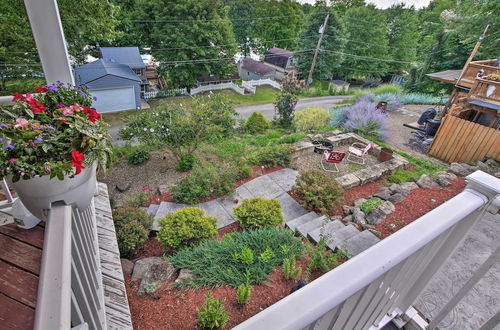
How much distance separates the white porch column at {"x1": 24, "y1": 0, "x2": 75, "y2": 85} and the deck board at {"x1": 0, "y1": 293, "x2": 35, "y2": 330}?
172 cm

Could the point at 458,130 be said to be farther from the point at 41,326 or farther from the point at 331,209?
the point at 41,326

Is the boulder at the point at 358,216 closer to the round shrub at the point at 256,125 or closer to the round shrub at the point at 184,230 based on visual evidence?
the round shrub at the point at 184,230

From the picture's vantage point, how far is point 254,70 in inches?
1088

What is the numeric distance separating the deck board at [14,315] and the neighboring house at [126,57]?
19.2 meters

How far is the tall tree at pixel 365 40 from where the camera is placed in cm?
2467

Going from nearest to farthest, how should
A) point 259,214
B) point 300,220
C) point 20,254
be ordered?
point 20,254, point 259,214, point 300,220

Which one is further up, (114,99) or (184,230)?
(184,230)

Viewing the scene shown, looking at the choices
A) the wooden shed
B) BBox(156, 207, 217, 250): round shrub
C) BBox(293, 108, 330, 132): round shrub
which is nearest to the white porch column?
BBox(156, 207, 217, 250): round shrub

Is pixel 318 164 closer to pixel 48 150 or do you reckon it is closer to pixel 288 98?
pixel 288 98

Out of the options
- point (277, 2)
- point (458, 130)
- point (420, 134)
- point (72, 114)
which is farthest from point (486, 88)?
point (277, 2)

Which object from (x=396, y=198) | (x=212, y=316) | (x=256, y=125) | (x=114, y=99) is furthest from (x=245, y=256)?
(x=114, y=99)

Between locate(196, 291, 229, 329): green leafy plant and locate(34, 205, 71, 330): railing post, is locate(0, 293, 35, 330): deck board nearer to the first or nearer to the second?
locate(34, 205, 71, 330): railing post

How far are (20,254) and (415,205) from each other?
5.34m

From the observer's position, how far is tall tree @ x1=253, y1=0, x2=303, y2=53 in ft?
101
